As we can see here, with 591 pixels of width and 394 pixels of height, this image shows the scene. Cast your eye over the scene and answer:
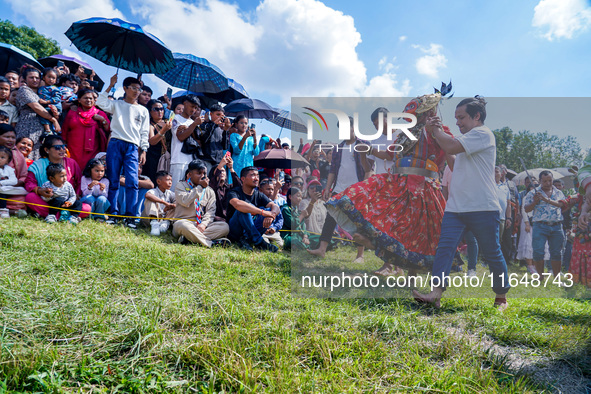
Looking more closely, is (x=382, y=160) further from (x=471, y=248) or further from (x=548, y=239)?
(x=548, y=239)

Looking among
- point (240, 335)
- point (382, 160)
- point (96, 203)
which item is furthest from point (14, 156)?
point (382, 160)

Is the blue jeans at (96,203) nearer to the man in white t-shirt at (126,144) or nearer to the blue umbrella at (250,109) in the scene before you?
the man in white t-shirt at (126,144)

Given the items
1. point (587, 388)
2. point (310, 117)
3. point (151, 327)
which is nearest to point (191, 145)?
point (310, 117)

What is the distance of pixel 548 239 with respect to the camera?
3.34 meters

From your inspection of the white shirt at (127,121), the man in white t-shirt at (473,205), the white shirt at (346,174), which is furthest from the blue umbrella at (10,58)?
the man in white t-shirt at (473,205)

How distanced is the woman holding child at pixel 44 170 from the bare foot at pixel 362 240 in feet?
12.5

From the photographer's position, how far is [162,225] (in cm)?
549

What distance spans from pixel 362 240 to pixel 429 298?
0.77 meters

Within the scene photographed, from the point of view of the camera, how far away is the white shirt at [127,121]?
534cm

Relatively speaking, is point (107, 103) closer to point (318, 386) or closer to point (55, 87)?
point (55, 87)

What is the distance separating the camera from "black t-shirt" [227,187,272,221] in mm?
5516

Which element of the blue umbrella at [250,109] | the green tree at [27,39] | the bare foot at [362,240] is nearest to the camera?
the bare foot at [362,240]

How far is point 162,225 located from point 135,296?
2.97 metres

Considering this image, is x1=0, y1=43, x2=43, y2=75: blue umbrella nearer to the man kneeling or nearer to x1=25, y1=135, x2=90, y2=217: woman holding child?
x1=25, y1=135, x2=90, y2=217: woman holding child
